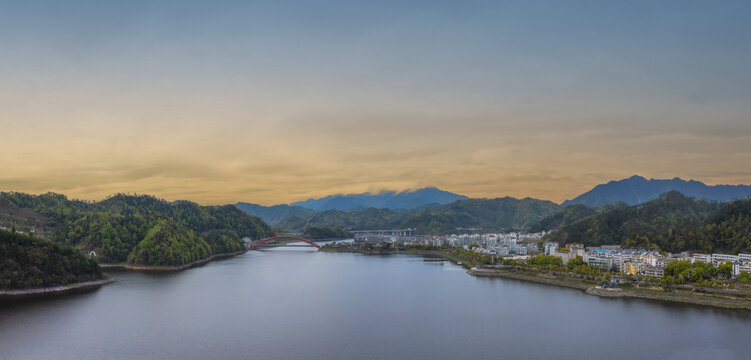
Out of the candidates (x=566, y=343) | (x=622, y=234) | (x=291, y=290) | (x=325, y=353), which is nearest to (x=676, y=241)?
(x=622, y=234)

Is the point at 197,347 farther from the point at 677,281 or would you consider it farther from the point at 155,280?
the point at 677,281

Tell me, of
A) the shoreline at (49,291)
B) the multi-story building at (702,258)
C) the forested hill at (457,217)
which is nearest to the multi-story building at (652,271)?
the multi-story building at (702,258)

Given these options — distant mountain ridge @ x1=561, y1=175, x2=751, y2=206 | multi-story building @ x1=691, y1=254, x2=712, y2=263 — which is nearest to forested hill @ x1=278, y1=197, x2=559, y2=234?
distant mountain ridge @ x1=561, y1=175, x2=751, y2=206

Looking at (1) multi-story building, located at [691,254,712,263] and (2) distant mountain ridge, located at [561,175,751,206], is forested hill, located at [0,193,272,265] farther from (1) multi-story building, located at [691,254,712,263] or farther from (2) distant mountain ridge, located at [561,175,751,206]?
(2) distant mountain ridge, located at [561,175,751,206]

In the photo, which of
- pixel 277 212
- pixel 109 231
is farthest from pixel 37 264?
pixel 277 212

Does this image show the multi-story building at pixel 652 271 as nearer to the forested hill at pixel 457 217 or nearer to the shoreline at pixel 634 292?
the shoreline at pixel 634 292

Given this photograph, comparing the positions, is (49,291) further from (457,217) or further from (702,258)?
(457,217)
